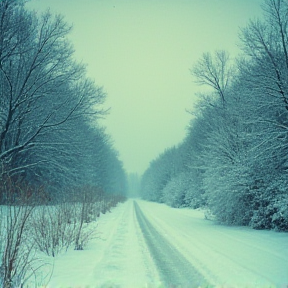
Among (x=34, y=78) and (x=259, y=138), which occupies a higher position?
(x=34, y=78)

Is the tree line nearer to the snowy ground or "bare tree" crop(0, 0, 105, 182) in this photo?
"bare tree" crop(0, 0, 105, 182)

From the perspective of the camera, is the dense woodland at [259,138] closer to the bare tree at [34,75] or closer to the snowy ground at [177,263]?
the snowy ground at [177,263]

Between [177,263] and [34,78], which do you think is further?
[34,78]

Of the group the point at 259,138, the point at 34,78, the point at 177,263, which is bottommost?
the point at 177,263

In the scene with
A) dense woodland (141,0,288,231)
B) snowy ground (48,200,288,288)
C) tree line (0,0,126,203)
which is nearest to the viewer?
snowy ground (48,200,288,288)

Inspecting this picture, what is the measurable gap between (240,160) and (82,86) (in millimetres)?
9366

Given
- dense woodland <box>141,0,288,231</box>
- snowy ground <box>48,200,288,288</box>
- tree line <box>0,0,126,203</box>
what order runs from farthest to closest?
tree line <box>0,0,126,203</box> → dense woodland <box>141,0,288,231</box> → snowy ground <box>48,200,288,288</box>

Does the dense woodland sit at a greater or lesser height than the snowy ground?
greater

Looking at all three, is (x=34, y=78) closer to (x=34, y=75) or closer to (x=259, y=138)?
(x=34, y=75)

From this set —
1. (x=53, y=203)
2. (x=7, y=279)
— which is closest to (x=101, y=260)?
(x=7, y=279)

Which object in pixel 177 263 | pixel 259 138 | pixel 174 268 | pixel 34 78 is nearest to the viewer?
pixel 174 268

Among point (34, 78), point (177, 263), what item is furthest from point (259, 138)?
point (34, 78)

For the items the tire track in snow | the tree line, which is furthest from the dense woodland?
the tree line

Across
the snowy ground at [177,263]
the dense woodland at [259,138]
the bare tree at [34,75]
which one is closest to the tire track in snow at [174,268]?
the snowy ground at [177,263]
